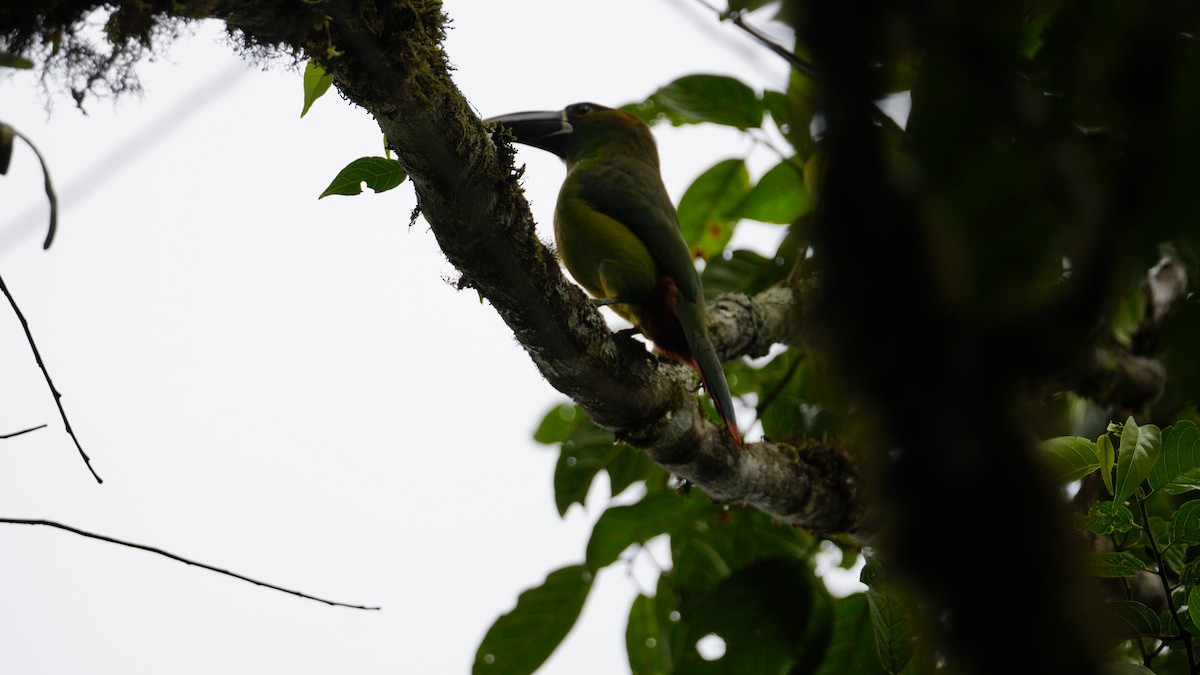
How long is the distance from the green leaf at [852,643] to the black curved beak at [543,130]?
1.95m

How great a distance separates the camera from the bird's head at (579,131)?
3.44m

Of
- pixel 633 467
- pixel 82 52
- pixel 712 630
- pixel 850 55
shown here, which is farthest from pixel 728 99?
pixel 850 55

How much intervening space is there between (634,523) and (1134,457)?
1377 millimetres

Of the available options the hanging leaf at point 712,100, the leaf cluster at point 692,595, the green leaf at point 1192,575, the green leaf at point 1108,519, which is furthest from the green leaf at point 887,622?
the hanging leaf at point 712,100

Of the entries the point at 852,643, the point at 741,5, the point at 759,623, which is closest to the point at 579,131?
the point at 741,5

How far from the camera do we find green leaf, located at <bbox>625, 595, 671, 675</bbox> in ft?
9.48

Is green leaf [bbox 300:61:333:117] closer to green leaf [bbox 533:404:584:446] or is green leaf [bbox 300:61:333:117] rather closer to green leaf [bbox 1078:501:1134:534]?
green leaf [bbox 1078:501:1134:534]

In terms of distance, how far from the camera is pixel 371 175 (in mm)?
1585

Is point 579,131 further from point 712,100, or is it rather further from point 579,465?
point 579,465

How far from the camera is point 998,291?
48 cm

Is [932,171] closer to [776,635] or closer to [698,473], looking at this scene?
[698,473]

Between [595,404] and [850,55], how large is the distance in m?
1.77

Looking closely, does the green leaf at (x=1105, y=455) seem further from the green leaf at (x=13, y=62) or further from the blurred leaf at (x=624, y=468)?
the green leaf at (x=13, y=62)

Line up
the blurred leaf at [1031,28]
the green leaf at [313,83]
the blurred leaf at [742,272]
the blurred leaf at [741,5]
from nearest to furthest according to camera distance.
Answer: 1. the blurred leaf at [1031,28]
2. the green leaf at [313,83]
3. the blurred leaf at [741,5]
4. the blurred leaf at [742,272]
